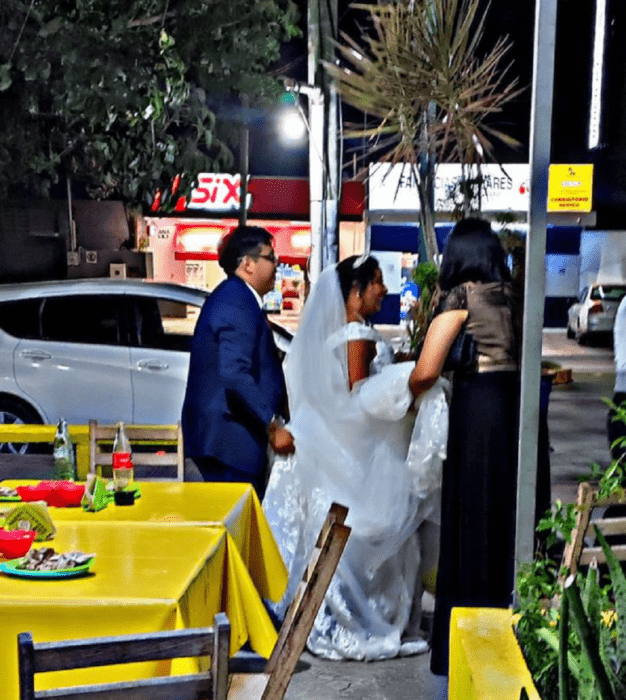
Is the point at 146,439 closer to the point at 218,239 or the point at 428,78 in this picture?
the point at 428,78

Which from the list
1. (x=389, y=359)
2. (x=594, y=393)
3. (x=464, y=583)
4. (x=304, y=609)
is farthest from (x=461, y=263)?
(x=594, y=393)

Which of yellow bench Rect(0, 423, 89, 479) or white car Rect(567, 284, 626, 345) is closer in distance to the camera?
yellow bench Rect(0, 423, 89, 479)

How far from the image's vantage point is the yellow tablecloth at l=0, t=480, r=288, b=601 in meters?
4.05

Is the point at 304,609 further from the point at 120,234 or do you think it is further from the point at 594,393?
the point at 120,234

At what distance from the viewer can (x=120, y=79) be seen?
27.2 ft

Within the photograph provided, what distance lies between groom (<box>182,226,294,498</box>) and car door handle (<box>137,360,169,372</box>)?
12.1 ft

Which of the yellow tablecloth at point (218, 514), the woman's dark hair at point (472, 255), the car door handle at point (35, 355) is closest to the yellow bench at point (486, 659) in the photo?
the yellow tablecloth at point (218, 514)

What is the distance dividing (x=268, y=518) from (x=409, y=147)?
2835mm

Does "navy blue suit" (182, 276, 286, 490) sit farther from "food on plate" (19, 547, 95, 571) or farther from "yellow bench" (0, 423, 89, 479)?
"yellow bench" (0, 423, 89, 479)

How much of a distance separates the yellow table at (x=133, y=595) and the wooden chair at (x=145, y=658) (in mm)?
663

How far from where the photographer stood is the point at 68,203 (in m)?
17.0

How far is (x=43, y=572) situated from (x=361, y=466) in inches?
79.7

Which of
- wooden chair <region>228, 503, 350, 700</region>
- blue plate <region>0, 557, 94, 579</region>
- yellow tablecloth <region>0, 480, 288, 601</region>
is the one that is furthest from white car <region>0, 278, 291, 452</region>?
wooden chair <region>228, 503, 350, 700</region>

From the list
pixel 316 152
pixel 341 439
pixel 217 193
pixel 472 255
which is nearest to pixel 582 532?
pixel 472 255
